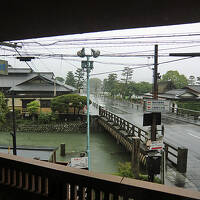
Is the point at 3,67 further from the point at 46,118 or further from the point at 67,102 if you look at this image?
the point at 46,118

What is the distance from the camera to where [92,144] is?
13969mm

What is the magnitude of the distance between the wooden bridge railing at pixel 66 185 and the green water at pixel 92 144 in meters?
7.26

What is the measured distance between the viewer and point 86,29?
2289mm

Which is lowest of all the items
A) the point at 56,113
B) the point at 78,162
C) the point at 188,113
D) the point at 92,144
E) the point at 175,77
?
the point at 92,144

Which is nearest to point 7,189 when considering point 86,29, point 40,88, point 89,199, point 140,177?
point 89,199

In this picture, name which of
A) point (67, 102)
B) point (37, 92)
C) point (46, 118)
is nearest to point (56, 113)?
point (46, 118)

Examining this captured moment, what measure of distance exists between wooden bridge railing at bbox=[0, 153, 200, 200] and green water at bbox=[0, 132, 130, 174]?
7.26m

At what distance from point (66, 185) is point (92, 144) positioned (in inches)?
499

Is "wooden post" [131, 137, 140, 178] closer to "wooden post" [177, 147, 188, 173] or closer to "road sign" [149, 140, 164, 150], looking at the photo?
"road sign" [149, 140, 164, 150]

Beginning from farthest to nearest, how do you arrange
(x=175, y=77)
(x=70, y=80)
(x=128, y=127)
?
(x=70, y=80) < (x=175, y=77) < (x=128, y=127)

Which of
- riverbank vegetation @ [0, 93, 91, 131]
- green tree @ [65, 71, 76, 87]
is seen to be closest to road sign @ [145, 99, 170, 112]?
riverbank vegetation @ [0, 93, 91, 131]

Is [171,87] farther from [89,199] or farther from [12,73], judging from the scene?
[89,199]

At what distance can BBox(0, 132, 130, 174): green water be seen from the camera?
9.98 metres

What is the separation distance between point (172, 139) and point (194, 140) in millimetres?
1277
